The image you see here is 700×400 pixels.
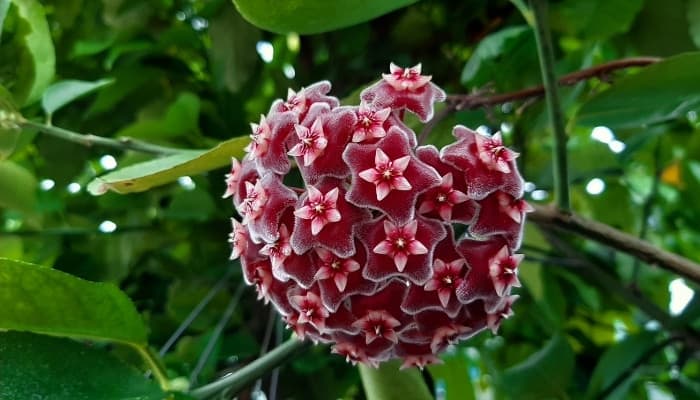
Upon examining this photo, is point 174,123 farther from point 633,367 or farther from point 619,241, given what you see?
point 633,367

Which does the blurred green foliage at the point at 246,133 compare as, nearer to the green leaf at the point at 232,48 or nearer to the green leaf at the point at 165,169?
the green leaf at the point at 232,48

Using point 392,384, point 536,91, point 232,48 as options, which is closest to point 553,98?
point 536,91

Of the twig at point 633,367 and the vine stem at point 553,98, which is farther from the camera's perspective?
the twig at point 633,367

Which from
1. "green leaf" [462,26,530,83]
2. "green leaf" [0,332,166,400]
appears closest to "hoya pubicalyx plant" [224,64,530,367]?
"green leaf" [0,332,166,400]

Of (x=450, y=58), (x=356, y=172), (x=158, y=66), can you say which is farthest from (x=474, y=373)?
(x=356, y=172)

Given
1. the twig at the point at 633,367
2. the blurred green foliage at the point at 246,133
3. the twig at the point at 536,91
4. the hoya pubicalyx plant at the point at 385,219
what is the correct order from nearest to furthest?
the hoya pubicalyx plant at the point at 385,219 < the twig at the point at 536,91 < the blurred green foliage at the point at 246,133 < the twig at the point at 633,367

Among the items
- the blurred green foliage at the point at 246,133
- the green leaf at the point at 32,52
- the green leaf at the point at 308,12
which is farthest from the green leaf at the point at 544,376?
the green leaf at the point at 32,52

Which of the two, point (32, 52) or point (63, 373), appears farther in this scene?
point (32, 52)
